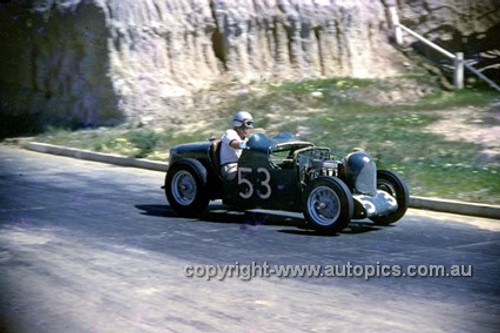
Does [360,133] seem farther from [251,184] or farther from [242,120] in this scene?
[251,184]

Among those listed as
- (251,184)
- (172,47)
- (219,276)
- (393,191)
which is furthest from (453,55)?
(219,276)

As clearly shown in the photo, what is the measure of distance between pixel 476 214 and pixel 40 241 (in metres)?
5.84

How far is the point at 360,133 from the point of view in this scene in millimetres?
17297

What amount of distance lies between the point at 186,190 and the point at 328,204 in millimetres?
2311

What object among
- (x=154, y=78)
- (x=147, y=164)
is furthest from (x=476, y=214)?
(x=154, y=78)

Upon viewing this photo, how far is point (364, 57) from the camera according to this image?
24125mm

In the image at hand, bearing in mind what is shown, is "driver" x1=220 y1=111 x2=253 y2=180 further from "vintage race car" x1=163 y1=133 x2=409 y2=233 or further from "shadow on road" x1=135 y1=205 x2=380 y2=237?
"shadow on road" x1=135 y1=205 x2=380 y2=237

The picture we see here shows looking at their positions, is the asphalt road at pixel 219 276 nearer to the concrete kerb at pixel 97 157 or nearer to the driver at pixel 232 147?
the driver at pixel 232 147

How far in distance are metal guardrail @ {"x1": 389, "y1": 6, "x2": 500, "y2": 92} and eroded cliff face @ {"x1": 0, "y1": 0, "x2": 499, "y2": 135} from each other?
11.9 inches

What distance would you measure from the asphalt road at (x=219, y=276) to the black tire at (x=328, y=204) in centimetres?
21

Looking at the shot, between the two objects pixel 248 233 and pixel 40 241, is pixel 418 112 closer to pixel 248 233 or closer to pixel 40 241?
pixel 248 233

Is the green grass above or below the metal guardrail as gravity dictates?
below

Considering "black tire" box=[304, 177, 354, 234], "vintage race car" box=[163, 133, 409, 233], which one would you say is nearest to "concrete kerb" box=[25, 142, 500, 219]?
"vintage race car" box=[163, 133, 409, 233]

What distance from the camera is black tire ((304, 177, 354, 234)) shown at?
31.7 ft
